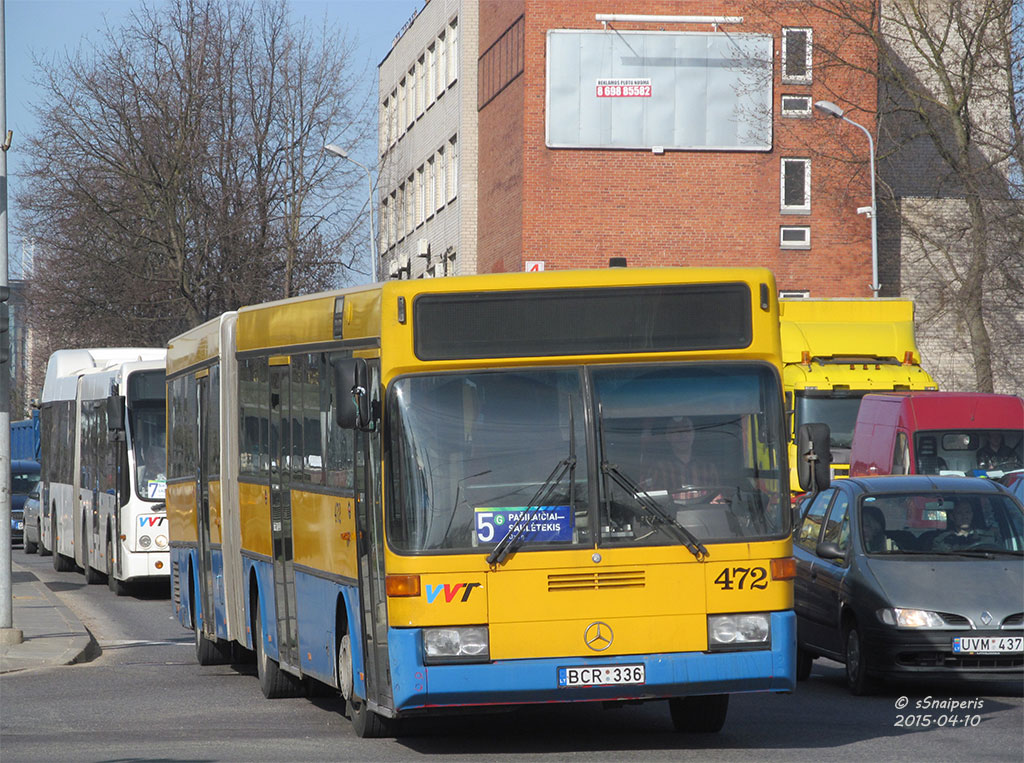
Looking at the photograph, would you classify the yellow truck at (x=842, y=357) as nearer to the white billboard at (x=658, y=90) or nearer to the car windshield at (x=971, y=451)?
the car windshield at (x=971, y=451)

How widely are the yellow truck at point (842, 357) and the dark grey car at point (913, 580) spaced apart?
44.8 ft

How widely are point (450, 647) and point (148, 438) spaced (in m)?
15.4

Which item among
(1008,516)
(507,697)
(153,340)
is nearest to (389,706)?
(507,697)

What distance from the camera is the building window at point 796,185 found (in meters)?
51.1

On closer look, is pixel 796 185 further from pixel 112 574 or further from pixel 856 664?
pixel 856 664

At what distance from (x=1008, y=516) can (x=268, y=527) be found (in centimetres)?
515

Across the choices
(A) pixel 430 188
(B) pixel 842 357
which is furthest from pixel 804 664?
(A) pixel 430 188

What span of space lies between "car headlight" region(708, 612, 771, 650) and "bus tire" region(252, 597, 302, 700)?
13.7ft

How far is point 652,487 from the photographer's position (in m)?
9.42

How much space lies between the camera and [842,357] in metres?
27.6

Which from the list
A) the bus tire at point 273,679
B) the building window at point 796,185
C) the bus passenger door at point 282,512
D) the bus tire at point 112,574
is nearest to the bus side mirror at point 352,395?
the bus passenger door at point 282,512

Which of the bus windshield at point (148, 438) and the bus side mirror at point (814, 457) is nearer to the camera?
the bus side mirror at point (814, 457)

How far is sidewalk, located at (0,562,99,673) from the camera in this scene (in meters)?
15.5

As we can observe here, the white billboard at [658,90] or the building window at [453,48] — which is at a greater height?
the building window at [453,48]
